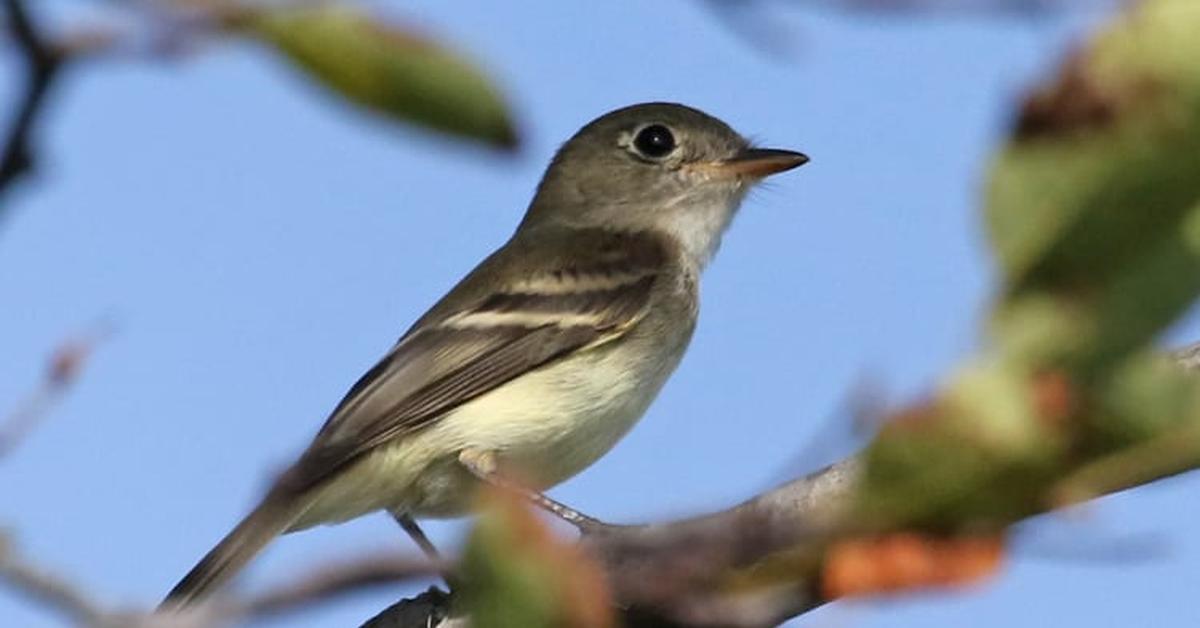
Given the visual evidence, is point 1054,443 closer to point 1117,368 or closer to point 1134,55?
point 1117,368

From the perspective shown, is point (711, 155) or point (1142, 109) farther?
point (711, 155)

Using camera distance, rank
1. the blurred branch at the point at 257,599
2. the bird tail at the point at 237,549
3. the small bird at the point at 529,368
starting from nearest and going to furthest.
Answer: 1. the blurred branch at the point at 257,599
2. the bird tail at the point at 237,549
3. the small bird at the point at 529,368

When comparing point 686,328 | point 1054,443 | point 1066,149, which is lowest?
point 1054,443

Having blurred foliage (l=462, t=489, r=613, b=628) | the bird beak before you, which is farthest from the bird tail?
blurred foliage (l=462, t=489, r=613, b=628)

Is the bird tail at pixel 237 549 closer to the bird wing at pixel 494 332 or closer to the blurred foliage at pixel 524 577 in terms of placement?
the bird wing at pixel 494 332

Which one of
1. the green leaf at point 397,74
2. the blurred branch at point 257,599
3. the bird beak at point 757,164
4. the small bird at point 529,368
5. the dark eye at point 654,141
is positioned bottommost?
the blurred branch at point 257,599

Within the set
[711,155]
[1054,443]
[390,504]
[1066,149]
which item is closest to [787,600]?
[1054,443]

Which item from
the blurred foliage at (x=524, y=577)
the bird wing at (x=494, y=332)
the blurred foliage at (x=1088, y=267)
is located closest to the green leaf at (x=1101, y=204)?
the blurred foliage at (x=1088, y=267)

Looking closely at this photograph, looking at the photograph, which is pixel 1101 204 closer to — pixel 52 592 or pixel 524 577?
pixel 524 577
